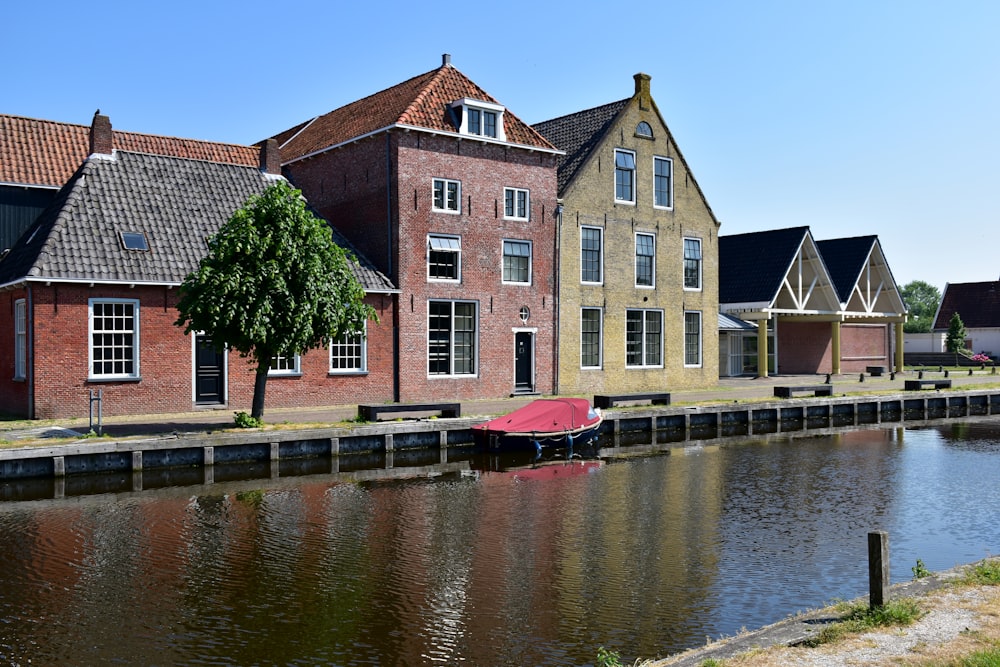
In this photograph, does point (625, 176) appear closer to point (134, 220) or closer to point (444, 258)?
point (444, 258)

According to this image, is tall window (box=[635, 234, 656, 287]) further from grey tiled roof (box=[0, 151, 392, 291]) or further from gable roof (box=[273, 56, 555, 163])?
grey tiled roof (box=[0, 151, 392, 291])

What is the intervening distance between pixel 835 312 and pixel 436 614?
138 ft

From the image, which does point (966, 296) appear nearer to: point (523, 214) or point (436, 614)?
point (523, 214)

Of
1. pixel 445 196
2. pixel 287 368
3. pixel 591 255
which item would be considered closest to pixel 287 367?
pixel 287 368

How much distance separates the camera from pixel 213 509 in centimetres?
1567

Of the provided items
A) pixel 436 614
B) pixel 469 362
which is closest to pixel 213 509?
pixel 436 614

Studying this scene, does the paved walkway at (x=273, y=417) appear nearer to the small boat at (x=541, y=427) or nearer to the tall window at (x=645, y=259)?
the small boat at (x=541, y=427)

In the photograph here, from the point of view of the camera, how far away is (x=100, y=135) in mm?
27094

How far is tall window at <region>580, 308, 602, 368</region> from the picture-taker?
34.2 metres

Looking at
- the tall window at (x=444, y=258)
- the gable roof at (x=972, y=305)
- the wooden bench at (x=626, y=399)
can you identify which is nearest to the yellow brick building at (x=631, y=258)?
the tall window at (x=444, y=258)

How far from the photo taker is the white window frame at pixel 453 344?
30047mm

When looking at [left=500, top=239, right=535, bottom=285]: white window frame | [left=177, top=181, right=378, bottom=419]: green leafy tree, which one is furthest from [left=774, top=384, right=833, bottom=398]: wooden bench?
[left=177, top=181, right=378, bottom=419]: green leafy tree

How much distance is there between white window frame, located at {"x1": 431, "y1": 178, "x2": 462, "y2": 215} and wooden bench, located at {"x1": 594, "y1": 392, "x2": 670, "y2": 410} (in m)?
7.92

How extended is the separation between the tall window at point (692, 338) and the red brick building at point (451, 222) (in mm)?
7195
